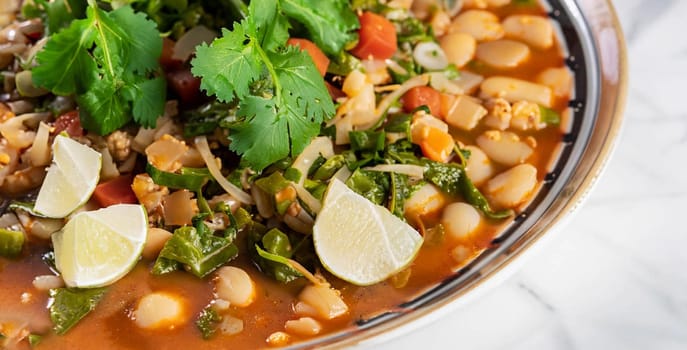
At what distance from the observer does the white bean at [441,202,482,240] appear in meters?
4.30

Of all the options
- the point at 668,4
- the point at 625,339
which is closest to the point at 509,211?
the point at 625,339

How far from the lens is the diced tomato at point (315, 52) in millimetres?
4637

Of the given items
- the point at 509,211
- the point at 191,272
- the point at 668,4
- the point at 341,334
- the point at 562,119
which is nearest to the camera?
the point at 341,334

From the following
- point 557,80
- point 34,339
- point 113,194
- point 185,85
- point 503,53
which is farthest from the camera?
point 503,53

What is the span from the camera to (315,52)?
4.66 m

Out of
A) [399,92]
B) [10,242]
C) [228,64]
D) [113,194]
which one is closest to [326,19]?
[399,92]

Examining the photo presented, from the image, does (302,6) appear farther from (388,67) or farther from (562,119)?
(562,119)

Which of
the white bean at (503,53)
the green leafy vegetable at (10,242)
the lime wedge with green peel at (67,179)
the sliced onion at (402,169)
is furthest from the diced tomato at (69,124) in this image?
the white bean at (503,53)

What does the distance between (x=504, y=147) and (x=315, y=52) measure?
1.04 metres

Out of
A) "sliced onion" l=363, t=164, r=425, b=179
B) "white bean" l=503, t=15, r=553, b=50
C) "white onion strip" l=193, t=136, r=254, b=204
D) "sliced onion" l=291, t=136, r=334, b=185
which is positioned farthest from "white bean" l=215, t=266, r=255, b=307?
"white bean" l=503, t=15, r=553, b=50

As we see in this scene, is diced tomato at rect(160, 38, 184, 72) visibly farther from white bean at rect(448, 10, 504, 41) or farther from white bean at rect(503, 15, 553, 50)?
white bean at rect(503, 15, 553, 50)

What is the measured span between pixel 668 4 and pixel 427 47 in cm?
188

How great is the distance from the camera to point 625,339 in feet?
14.0

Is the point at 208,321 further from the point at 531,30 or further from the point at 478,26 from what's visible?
the point at 531,30
